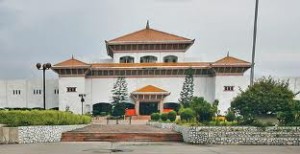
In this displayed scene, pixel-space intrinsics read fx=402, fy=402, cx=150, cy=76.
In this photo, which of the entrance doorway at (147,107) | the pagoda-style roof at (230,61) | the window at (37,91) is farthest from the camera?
the window at (37,91)

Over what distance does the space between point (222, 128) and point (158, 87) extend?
40.7 metres

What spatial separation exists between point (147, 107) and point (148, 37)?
10322 mm

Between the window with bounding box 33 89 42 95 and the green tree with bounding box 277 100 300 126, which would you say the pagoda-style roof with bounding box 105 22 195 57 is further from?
the green tree with bounding box 277 100 300 126

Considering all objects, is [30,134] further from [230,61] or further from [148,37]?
[148,37]

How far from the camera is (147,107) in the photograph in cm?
5812

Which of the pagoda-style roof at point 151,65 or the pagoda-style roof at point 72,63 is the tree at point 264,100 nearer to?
the pagoda-style roof at point 151,65

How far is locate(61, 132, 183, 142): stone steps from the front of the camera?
18.8 m

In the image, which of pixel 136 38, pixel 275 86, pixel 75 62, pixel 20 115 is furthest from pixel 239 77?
pixel 20 115

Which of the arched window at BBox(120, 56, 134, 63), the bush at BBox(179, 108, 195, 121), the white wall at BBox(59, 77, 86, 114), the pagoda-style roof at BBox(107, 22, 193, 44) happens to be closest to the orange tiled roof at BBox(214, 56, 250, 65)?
the pagoda-style roof at BBox(107, 22, 193, 44)

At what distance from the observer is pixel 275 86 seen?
760 inches

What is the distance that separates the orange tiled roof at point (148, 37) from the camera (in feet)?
192

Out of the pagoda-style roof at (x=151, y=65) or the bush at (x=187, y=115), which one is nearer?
the bush at (x=187, y=115)

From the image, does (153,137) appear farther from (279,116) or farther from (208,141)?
(279,116)

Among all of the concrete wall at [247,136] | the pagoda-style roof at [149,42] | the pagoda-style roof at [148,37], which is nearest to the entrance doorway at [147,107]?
the pagoda-style roof at [149,42]
